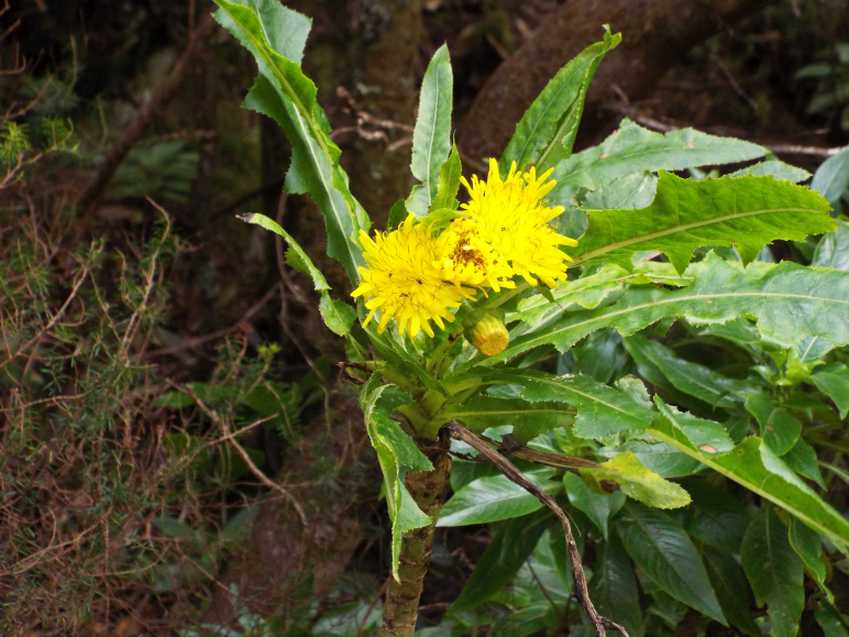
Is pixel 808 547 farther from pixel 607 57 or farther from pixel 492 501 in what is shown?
pixel 607 57

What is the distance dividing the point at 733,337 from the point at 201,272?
1.55m

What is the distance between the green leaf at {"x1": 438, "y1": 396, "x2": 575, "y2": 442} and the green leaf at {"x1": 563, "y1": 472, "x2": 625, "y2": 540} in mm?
144

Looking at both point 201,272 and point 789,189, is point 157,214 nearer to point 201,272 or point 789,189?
point 201,272

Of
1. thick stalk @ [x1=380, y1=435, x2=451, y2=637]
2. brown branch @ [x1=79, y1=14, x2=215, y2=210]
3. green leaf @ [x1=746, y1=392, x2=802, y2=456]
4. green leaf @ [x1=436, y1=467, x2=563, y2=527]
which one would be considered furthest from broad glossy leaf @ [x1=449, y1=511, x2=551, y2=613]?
brown branch @ [x1=79, y1=14, x2=215, y2=210]

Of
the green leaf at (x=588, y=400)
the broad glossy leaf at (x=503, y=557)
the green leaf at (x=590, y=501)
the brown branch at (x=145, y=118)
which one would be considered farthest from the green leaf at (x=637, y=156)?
the brown branch at (x=145, y=118)

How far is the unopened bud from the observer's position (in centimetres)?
98

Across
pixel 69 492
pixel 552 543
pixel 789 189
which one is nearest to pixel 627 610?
pixel 552 543

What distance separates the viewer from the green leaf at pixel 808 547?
118 cm

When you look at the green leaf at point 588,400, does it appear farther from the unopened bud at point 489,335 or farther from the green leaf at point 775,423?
the green leaf at point 775,423

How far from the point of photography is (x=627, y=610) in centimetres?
130

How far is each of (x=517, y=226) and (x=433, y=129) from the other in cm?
28

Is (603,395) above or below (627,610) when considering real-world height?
above

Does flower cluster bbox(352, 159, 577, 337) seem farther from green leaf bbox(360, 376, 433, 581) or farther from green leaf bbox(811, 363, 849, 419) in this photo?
green leaf bbox(811, 363, 849, 419)

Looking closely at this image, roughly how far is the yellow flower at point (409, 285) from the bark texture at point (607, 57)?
115 centimetres
